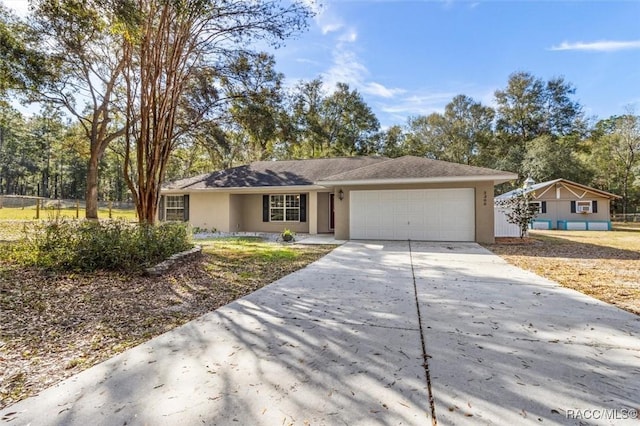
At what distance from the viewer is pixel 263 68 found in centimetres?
1019

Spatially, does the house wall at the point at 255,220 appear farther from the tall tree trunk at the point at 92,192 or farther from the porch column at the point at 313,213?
the tall tree trunk at the point at 92,192

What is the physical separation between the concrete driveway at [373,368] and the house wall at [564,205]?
815 inches

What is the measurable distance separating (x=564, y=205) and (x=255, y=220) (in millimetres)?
20653

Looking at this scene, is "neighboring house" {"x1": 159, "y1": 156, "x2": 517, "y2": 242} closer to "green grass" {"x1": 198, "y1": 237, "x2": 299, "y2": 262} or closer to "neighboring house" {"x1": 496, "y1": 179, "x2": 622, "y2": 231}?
"green grass" {"x1": 198, "y1": 237, "x2": 299, "y2": 262}

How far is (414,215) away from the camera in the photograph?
37.6 ft

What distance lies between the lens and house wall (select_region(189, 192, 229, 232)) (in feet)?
49.4

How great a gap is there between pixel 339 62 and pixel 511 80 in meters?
25.7

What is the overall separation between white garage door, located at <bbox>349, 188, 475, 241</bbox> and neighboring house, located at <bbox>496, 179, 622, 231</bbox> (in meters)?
12.8

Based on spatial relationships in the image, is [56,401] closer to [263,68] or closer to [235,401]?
[235,401]

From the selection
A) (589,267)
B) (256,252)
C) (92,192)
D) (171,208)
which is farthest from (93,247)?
(92,192)

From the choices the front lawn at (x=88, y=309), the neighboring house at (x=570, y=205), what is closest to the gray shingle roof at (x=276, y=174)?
the front lawn at (x=88, y=309)

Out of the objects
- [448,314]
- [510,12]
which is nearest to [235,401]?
[448,314]

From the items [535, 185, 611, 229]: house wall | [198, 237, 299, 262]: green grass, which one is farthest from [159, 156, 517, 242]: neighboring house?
[535, 185, 611, 229]: house wall

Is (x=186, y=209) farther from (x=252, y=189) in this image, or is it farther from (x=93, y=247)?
(x=93, y=247)
